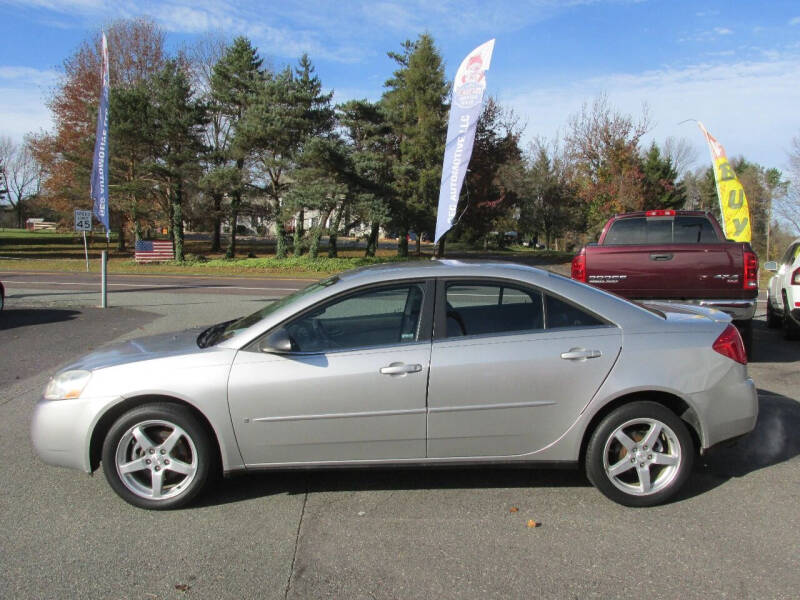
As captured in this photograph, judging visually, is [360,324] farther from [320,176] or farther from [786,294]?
[320,176]

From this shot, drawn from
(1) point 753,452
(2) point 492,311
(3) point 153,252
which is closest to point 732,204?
(1) point 753,452

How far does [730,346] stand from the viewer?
3.97 metres

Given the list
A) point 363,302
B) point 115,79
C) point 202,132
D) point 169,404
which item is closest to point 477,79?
point 363,302

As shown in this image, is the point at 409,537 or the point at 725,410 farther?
the point at 725,410

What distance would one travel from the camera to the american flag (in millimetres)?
30562

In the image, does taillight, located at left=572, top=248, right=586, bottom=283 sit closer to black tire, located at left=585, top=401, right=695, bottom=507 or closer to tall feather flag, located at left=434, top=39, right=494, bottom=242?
black tire, located at left=585, top=401, right=695, bottom=507

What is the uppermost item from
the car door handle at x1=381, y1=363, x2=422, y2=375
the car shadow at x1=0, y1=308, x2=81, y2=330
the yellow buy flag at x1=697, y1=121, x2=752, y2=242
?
the yellow buy flag at x1=697, y1=121, x2=752, y2=242

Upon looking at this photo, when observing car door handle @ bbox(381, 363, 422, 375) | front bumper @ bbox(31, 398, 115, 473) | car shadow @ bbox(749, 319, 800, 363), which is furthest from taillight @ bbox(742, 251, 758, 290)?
front bumper @ bbox(31, 398, 115, 473)

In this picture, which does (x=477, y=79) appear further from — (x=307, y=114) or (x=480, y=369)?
(x=307, y=114)

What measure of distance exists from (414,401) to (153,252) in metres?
Answer: 29.7

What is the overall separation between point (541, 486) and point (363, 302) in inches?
67.8

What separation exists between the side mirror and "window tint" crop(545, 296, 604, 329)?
1.62 meters

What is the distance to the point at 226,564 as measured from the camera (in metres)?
3.23

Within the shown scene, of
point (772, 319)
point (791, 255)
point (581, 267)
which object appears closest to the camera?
point (581, 267)
